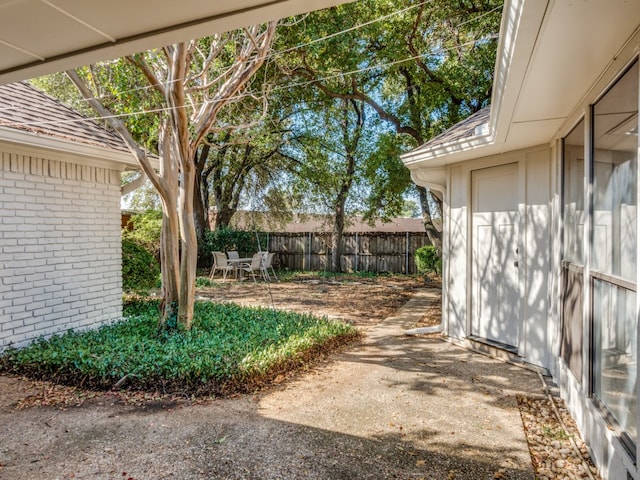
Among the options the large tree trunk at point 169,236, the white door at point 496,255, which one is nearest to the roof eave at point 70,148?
the large tree trunk at point 169,236

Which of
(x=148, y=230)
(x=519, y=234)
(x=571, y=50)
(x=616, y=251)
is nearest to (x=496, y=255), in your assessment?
(x=519, y=234)

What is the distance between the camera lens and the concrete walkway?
2316mm

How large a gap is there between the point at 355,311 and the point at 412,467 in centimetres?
513

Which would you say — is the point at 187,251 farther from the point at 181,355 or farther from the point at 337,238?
the point at 337,238

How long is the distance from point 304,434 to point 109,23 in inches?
101

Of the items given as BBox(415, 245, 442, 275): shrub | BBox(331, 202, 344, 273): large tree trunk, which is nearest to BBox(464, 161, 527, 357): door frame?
BBox(415, 245, 442, 275): shrub

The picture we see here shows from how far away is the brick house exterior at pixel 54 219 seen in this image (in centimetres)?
433

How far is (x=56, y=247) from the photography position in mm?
4836

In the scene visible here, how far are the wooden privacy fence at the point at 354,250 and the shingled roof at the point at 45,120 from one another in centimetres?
918

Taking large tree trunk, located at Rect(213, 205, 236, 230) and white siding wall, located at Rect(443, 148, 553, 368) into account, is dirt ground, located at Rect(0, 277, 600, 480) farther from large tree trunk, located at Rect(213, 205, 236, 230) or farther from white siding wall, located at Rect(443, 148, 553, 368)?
large tree trunk, located at Rect(213, 205, 236, 230)

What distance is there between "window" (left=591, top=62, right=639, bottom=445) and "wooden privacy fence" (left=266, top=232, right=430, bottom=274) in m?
11.2

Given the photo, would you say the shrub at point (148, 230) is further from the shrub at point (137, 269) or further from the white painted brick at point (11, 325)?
the white painted brick at point (11, 325)

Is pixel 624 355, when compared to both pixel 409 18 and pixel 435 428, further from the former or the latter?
pixel 409 18

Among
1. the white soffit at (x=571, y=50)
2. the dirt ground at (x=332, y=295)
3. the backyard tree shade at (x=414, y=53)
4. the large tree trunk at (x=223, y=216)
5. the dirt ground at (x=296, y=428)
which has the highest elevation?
the backyard tree shade at (x=414, y=53)
